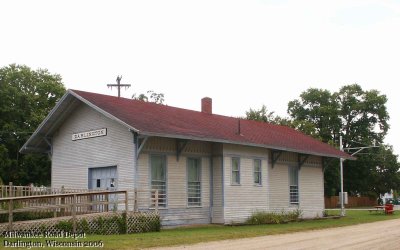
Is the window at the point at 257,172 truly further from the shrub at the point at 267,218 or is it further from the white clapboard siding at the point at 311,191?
the white clapboard siding at the point at 311,191

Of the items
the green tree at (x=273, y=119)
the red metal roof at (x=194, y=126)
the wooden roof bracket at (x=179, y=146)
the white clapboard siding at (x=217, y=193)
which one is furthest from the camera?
the green tree at (x=273, y=119)

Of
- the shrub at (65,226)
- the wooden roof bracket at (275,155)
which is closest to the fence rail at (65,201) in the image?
the shrub at (65,226)

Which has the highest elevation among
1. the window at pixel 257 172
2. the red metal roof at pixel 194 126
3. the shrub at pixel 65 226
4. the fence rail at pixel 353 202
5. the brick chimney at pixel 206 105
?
the brick chimney at pixel 206 105

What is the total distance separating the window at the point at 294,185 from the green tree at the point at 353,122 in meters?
37.3

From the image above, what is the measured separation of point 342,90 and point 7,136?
42.8 m

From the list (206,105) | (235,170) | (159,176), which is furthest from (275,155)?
(159,176)

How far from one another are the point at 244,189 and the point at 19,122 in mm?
25744

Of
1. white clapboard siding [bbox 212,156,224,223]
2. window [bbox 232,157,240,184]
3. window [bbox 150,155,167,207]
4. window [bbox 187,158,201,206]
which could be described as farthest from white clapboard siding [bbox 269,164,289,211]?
window [bbox 150,155,167,207]

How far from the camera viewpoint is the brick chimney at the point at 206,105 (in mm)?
31719

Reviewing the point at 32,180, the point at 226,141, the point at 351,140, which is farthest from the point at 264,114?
the point at 226,141

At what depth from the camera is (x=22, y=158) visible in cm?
4606

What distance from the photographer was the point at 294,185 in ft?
102

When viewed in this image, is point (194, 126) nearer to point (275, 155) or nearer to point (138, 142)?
point (138, 142)

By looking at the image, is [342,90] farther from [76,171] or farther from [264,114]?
[76,171]
